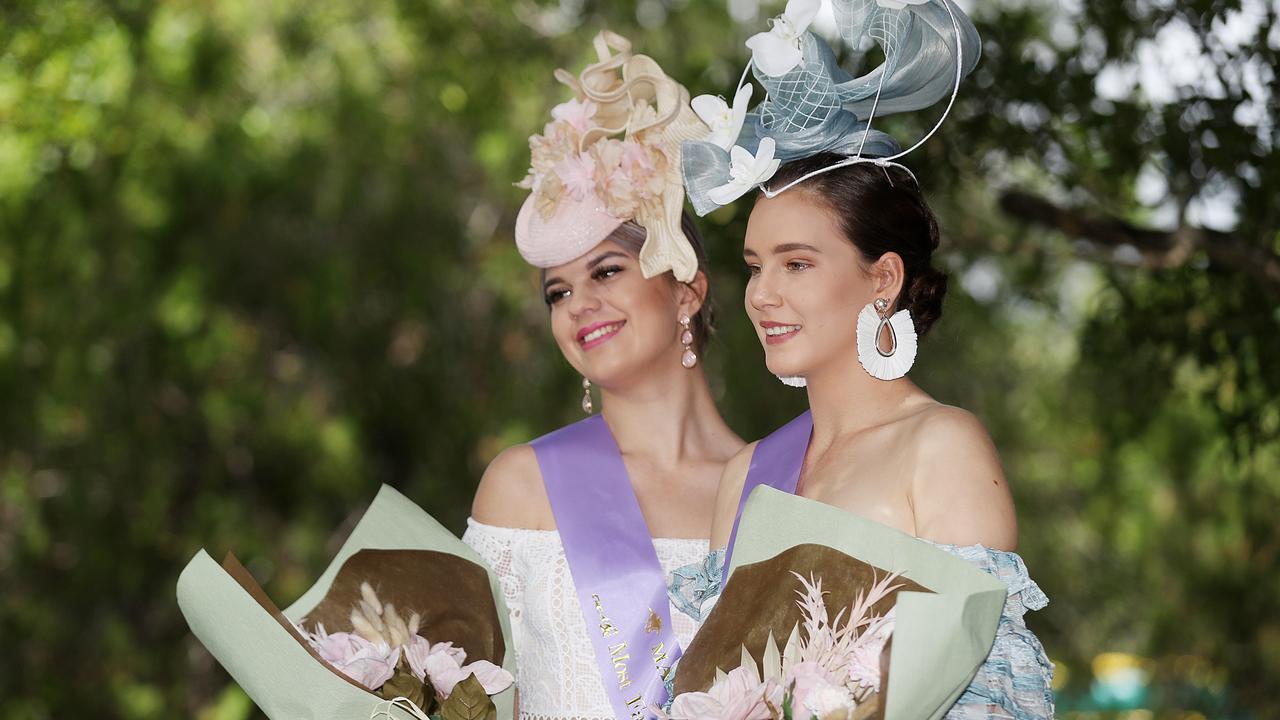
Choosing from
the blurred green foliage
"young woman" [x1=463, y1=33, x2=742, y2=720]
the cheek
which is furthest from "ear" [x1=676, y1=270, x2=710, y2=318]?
the blurred green foliage

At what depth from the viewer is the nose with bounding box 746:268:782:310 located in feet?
7.87

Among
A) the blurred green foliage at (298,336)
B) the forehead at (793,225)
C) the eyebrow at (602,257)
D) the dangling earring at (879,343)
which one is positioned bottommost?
the blurred green foliage at (298,336)

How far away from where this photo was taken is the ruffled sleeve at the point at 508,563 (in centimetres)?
298

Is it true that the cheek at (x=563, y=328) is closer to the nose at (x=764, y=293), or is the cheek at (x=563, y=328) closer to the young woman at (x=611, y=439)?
the young woman at (x=611, y=439)

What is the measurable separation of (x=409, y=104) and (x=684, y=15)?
4.73 feet

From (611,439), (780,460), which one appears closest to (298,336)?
(611,439)

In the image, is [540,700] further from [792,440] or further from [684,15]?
[684,15]

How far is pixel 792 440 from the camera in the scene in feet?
8.56

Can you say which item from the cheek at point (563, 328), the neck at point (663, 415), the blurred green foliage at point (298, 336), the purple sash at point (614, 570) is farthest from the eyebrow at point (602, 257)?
the blurred green foliage at point (298, 336)

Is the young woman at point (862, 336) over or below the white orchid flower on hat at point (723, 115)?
below

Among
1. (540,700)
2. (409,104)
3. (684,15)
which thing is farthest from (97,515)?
(540,700)

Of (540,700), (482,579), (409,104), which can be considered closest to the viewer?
(482,579)

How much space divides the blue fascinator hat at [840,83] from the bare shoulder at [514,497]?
0.84 meters

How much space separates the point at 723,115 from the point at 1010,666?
3.39 ft
